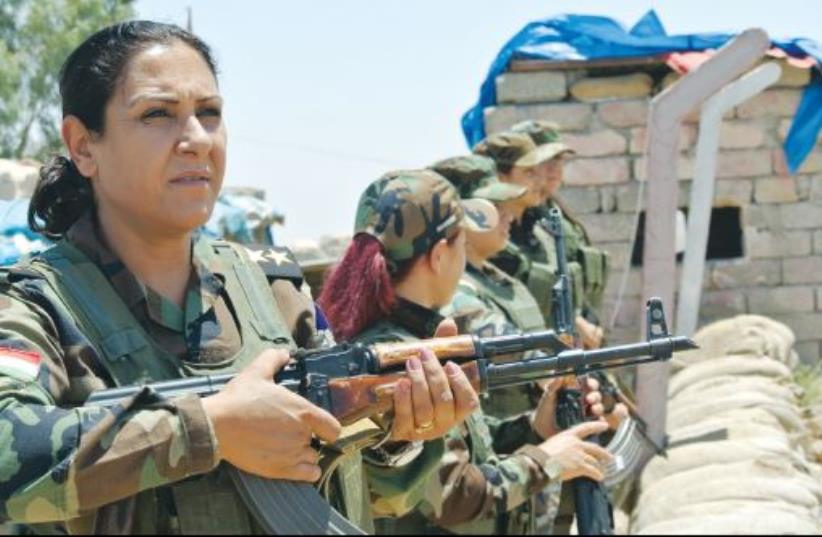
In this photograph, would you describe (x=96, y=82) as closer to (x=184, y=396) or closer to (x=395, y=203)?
(x=184, y=396)

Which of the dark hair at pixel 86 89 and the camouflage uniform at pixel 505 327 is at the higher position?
the dark hair at pixel 86 89

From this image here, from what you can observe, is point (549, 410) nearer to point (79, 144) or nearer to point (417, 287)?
point (417, 287)

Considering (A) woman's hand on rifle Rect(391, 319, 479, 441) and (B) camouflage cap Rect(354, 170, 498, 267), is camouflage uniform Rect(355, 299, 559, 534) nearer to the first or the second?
(B) camouflage cap Rect(354, 170, 498, 267)

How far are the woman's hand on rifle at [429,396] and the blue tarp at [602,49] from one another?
A: 7.10 meters

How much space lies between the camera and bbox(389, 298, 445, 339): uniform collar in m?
3.62

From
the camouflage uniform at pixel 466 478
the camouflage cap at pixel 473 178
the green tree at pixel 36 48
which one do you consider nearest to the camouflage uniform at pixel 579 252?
the camouflage cap at pixel 473 178

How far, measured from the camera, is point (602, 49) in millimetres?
9258

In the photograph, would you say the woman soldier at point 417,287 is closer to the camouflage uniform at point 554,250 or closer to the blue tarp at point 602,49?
the camouflage uniform at point 554,250

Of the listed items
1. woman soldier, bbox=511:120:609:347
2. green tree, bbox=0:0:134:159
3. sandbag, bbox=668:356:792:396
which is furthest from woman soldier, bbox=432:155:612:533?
green tree, bbox=0:0:134:159

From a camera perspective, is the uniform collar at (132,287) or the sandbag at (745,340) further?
the sandbag at (745,340)

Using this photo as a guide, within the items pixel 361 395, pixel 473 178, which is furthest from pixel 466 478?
pixel 473 178

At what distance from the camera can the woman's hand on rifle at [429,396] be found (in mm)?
2256

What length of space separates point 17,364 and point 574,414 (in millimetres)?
2654

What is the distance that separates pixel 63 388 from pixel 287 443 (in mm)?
402
